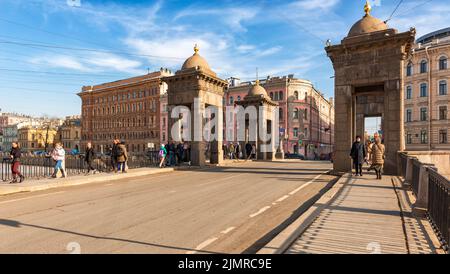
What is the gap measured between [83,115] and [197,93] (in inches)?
3503

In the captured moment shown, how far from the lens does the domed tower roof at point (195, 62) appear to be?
22594 millimetres

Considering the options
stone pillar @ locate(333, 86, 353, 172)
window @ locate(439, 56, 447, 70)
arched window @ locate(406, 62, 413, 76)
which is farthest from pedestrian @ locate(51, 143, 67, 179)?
arched window @ locate(406, 62, 413, 76)

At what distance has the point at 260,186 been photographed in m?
11.9

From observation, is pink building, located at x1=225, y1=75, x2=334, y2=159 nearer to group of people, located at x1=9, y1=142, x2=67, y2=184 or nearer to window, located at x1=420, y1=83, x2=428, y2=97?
window, located at x1=420, y1=83, x2=428, y2=97

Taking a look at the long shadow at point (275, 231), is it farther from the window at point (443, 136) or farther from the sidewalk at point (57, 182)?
the window at point (443, 136)

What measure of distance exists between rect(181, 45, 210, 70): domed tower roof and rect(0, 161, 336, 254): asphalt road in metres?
13.6

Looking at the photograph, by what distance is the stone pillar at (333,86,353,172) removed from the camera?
1659 centimetres

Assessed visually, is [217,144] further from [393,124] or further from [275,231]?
[275,231]

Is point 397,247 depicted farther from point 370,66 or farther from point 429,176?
point 370,66

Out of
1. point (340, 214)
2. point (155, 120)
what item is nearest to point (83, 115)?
point (155, 120)

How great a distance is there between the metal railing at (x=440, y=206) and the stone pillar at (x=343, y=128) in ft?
34.0

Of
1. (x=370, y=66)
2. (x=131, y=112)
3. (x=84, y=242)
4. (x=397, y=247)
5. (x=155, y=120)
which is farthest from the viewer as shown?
(x=131, y=112)

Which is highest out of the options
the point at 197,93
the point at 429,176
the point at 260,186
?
the point at 197,93

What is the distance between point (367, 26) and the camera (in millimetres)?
16203
